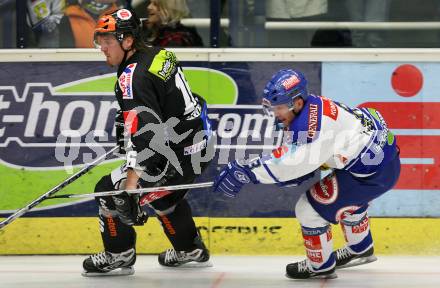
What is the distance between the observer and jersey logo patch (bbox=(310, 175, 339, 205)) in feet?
18.8

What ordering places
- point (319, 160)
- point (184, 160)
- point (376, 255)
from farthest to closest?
point (376, 255), point (184, 160), point (319, 160)

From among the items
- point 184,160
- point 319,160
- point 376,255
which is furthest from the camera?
point 376,255

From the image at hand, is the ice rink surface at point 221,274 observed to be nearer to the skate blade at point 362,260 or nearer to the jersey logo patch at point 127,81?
the skate blade at point 362,260

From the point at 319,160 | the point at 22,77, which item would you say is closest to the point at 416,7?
the point at 319,160

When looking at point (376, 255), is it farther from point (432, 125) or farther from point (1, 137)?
point (1, 137)

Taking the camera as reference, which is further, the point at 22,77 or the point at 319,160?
the point at 22,77

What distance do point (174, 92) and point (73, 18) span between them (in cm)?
136

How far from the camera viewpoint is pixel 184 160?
6.03m

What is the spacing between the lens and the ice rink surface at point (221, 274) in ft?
19.0

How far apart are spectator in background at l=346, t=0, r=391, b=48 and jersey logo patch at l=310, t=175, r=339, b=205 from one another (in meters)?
1.33

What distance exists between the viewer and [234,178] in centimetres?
556

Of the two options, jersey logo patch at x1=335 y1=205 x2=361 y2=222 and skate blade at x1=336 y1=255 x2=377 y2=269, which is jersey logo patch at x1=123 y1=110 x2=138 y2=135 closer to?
jersey logo patch at x1=335 y1=205 x2=361 y2=222

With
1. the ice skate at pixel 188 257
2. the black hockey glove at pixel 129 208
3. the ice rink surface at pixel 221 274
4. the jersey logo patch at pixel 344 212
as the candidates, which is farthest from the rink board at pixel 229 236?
the black hockey glove at pixel 129 208

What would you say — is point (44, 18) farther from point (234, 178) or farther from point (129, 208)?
point (234, 178)
